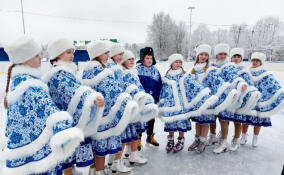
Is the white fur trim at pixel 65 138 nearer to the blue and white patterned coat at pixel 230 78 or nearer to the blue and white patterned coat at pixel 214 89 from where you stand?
the blue and white patterned coat at pixel 214 89

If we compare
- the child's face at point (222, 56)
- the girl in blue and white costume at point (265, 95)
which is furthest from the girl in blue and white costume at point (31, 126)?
the girl in blue and white costume at point (265, 95)

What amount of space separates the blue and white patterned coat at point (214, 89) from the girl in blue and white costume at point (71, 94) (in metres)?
2.02

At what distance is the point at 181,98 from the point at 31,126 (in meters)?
2.24

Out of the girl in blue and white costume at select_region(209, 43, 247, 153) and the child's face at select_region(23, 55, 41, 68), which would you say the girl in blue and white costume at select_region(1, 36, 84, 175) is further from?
the girl in blue and white costume at select_region(209, 43, 247, 153)

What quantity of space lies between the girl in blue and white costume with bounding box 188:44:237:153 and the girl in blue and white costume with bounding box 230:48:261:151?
0.37 meters

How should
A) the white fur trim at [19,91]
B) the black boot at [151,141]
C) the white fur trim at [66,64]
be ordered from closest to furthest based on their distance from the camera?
1. the white fur trim at [19,91]
2. the white fur trim at [66,64]
3. the black boot at [151,141]

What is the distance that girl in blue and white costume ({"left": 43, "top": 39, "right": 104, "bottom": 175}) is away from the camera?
1752 mm

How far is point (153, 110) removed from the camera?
2592 millimetres

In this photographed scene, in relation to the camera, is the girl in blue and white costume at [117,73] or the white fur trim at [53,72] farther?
the girl in blue and white costume at [117,73]

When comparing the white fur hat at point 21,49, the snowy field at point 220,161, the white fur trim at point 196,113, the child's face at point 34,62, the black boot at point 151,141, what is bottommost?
the snowy field at point 220,161

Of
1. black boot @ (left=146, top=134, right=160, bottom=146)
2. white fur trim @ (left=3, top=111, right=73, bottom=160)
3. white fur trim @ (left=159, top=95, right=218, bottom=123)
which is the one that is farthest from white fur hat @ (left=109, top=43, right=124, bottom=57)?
black boot @ (left=146, top=134, right=160, bottom=146)

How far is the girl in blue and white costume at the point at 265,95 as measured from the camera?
3365 mm

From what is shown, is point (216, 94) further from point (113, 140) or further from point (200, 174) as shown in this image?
point (113, 140)

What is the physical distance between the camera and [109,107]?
2119 millimetres
